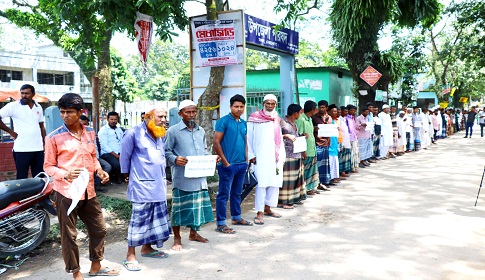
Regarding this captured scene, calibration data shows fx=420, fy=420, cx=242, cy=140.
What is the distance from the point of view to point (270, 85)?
63.3 ft

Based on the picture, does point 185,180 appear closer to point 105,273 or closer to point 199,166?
point 199,166

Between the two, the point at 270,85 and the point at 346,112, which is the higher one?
the point at 270,85

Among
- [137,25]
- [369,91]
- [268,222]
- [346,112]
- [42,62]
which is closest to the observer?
[268,222]

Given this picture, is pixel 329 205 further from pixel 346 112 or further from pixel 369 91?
pixel 369 91

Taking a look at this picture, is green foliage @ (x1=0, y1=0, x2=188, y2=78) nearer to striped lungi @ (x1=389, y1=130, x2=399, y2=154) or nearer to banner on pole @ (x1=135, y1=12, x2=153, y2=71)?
banner on pole @ (x1=135, y1=12, x2=153, y2=71)

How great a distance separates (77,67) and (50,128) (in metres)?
32.3

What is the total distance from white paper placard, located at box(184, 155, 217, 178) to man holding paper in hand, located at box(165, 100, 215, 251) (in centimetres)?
12

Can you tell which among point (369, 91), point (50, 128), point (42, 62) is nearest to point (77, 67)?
point (42, 62)

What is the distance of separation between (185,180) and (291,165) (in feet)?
7.71

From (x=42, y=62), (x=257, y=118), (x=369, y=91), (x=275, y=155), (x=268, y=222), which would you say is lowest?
(x=268, y=222)

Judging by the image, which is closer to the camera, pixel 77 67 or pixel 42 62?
pixel 42 62

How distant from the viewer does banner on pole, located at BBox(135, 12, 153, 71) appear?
6.73 m

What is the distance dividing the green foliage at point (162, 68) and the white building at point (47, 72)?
1690cm

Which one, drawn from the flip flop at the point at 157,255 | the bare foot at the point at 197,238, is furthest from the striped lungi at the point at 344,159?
the flip flop at the point at 157,255
